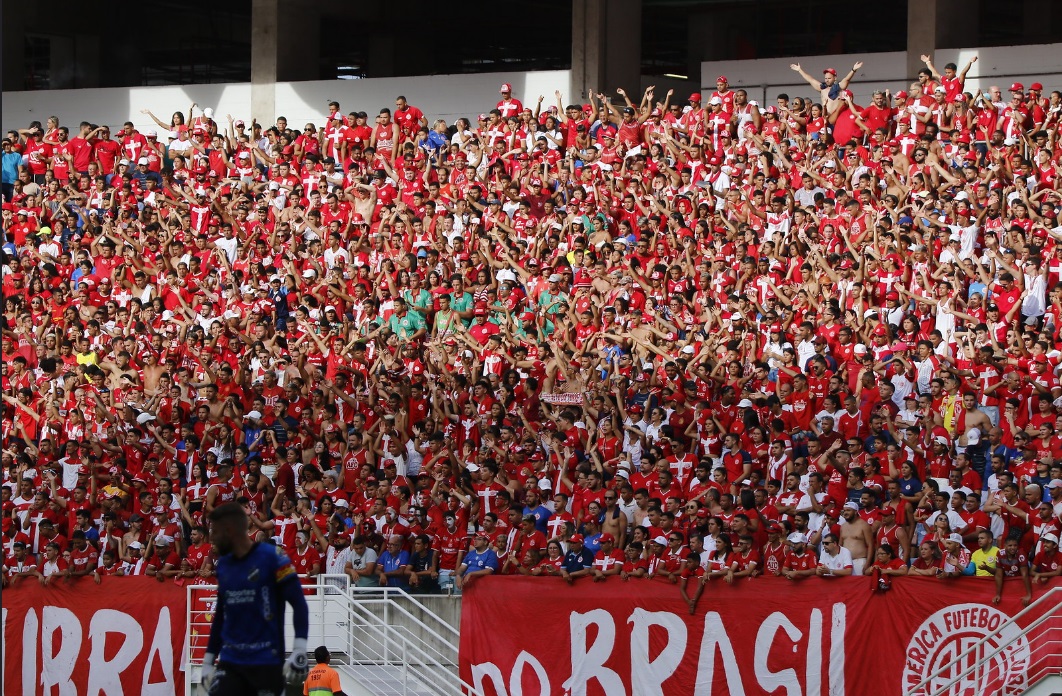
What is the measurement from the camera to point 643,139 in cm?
2350

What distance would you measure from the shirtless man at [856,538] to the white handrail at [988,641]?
1.24 metres

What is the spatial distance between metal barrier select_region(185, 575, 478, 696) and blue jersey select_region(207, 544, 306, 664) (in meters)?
7.20

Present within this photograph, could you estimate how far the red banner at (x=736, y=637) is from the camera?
1347 cm

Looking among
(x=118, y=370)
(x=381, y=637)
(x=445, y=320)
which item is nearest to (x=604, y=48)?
(x=445, y=320)

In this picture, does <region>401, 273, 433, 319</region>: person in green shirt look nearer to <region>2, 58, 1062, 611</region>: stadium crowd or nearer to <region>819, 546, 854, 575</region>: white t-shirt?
<region>2, 58, 1062, 611</region>: stadium crowd

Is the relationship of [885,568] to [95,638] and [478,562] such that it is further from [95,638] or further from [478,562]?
[95,638]

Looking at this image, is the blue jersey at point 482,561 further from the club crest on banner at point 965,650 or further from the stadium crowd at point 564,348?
the club crest on banner at point 965,650

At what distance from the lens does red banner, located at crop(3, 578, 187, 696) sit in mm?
16359

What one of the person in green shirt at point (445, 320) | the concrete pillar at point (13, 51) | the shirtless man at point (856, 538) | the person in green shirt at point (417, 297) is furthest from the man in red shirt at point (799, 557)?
the concrete pillar at point (13, 51)

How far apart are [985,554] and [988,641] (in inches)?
34.4

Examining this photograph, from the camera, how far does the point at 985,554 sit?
45.2 feet

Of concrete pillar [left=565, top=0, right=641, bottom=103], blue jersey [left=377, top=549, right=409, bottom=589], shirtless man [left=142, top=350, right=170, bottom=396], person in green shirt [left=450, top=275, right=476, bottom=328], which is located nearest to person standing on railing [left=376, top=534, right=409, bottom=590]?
blue jersey [left=377, top=549, right=409, bottom=589]

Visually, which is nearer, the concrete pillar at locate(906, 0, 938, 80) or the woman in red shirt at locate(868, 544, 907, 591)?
the woman in red shirt at locate(868, 544, 907, 591)

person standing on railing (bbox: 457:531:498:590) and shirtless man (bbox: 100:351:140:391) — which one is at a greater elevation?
shirtless man (bbox: 100:351:140:391)
